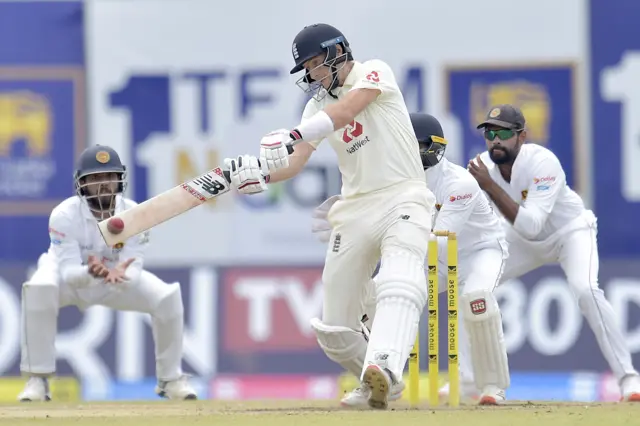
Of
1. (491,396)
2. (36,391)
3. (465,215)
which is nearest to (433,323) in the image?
(491,396)

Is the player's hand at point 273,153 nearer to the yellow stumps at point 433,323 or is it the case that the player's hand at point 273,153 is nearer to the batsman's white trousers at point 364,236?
the batsman's white trousers at point 364,236

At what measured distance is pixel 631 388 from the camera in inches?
303

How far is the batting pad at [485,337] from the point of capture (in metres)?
6.89

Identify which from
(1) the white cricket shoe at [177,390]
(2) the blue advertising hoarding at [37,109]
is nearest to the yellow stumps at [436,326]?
(1) the white cricket shoe at [177,390]

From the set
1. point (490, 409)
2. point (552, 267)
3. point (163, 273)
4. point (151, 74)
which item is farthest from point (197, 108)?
point (490, 409)

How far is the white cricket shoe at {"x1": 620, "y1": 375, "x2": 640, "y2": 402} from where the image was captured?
300 inches

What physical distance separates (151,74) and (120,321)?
166 cm

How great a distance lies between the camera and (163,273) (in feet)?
34.4

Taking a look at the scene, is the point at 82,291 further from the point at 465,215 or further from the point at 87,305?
the point at 465,215

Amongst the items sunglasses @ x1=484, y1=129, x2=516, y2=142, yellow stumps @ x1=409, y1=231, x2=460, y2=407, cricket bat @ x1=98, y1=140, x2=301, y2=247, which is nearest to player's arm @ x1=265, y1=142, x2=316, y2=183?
cricket bat @ x1=98, y1=140, x2=301, y2=247

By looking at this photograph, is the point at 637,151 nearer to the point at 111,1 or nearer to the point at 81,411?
the point at 111,1

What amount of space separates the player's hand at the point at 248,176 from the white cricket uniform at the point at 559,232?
201cm

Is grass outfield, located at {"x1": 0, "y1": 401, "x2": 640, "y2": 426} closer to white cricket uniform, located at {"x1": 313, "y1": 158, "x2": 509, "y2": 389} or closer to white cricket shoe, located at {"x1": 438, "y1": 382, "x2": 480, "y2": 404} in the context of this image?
white cricket uniform, located at {"x1": 313, "y1": 158, "x2": 509, "y2": 389}

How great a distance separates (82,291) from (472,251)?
2.10m
